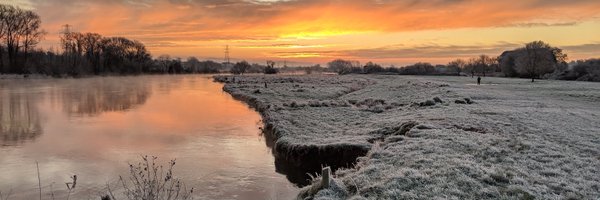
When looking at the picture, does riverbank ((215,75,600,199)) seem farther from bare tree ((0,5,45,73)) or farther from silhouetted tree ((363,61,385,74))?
silhouetted tree ((363,61,385,74))

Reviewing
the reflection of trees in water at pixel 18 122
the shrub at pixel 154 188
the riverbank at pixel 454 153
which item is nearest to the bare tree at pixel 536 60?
the riverbank at pixel 454 153

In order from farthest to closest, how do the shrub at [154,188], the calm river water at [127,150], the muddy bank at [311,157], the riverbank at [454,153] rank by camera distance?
the muddy bank at [311,157], the calm river water at [127,150], the riverbank at [454,153], the shrub at [154,188]

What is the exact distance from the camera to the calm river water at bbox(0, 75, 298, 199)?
39.8 ft

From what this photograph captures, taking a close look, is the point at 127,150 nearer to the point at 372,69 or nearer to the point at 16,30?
the point at 16,30

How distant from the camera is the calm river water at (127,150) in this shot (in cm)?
1213

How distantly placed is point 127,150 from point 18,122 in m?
11.2

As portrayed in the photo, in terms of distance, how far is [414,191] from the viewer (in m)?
8.64

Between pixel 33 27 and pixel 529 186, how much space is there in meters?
106

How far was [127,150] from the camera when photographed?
56.0 feet

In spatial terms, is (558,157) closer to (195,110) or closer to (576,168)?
(576,168)

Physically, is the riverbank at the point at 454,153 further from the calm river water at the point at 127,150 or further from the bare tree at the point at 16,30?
the bare tree at the point at 16,30

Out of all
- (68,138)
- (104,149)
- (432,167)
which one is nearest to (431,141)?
(432,167)

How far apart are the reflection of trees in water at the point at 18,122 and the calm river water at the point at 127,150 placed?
0.04 meters

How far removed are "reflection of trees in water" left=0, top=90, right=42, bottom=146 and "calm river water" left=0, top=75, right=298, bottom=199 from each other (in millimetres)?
37
